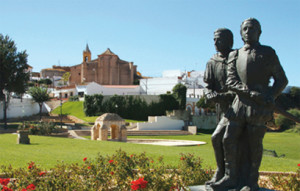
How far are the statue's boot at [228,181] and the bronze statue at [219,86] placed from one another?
20cm

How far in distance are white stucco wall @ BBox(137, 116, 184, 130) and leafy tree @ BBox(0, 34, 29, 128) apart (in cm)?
1356

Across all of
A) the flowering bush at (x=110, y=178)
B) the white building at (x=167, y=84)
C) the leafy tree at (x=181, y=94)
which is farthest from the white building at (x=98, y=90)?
the flowering bush at (x=110, y=178)

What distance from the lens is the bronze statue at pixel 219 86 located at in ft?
16.2

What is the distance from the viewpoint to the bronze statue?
493cm

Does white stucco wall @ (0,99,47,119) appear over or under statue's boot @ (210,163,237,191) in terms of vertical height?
over

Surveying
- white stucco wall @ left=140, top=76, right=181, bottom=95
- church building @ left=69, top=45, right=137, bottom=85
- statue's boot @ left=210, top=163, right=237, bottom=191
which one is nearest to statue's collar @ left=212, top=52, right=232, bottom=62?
statue's boot @ left=210, top=163, right=237, bottom=191

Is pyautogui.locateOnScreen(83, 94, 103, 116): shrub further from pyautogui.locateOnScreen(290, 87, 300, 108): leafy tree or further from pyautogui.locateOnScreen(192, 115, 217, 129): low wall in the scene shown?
pyautogui.locateOnScreen(290, 87, 300, 108): leafy tree

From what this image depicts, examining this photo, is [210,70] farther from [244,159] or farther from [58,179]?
[58,179]

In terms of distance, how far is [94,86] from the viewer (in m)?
62.2

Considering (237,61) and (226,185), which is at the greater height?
(237,61)

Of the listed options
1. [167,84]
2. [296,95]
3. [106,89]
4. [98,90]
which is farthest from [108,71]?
[296,95]

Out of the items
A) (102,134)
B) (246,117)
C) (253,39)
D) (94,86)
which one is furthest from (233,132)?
(94,86)

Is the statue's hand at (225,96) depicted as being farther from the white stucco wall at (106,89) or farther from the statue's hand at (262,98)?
the white stucco wall at (106,89)

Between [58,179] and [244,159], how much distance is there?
2908 mm
